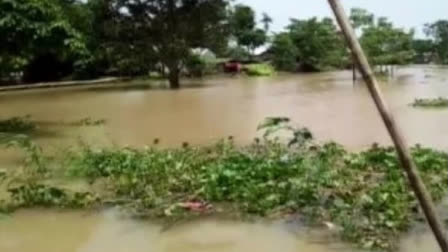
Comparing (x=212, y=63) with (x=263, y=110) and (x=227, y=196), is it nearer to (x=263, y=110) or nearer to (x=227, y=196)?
(x=263, y=110)

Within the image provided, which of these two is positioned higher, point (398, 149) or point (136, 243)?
point (398, 149)

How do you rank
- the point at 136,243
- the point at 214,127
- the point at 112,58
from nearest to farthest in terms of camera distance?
the point at 136,243 → the point at 214,127 → the point at 112,58

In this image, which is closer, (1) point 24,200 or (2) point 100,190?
(1) point 24,200

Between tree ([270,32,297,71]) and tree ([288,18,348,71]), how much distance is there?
43cm

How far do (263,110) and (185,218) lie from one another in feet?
35.6

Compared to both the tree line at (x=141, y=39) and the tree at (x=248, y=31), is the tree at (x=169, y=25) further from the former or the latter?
the tree at (x=248, y=31)

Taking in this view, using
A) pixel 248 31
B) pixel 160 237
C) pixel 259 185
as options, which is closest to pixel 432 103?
pixel 259 185

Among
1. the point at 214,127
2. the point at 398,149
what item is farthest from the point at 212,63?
the point at 398,149

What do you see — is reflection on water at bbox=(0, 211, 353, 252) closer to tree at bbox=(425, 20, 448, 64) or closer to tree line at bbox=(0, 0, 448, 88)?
tree line at bbox=(0, 0, 448, 88)

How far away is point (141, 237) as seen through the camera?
543 cm

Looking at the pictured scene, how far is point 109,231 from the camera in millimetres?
5625

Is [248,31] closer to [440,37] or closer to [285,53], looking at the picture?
[285,53]

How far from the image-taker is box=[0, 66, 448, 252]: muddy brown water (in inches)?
207

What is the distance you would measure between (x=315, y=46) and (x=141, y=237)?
1534 inches
